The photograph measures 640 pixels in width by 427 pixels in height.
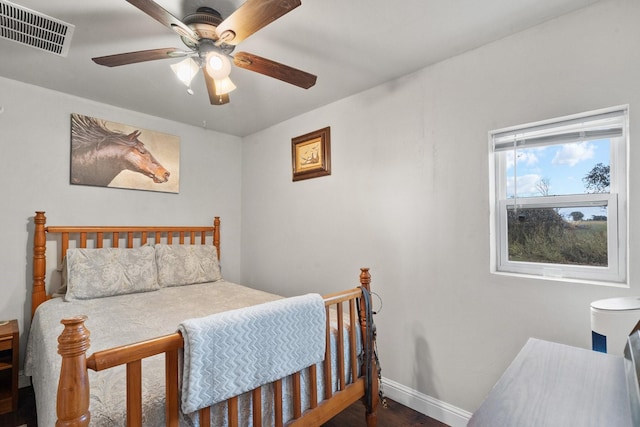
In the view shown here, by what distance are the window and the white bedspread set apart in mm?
1151

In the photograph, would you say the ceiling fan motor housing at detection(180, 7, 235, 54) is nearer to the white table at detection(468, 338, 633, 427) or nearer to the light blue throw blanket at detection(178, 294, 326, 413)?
the light blue throw blanket at detection(178, 294, 326, 413)

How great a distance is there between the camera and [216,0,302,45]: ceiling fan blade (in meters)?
1.15

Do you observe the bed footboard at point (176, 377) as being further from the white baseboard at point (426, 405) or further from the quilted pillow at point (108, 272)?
the quilted pillow at point (108, 272)

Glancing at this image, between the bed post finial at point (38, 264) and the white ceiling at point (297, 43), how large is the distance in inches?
43.0

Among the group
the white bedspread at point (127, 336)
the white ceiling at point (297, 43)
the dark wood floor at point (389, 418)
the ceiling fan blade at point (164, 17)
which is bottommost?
the dark wood floor at point (389, 418)

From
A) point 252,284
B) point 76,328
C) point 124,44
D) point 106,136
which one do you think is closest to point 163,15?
point 124,44

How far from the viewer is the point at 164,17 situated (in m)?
1.25

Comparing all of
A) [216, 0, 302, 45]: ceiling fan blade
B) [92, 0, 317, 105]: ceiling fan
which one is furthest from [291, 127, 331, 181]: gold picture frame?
[216, 0, 302, 45]: ceiling fan blade

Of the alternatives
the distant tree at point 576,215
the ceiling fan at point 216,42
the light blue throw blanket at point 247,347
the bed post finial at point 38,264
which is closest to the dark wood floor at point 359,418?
the bed post finial at point 38,264

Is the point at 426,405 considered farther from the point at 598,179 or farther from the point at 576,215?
the point at 598,179

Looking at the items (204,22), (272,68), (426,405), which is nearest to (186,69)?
(204,22)

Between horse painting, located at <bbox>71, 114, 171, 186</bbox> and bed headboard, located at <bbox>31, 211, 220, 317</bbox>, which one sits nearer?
bed headboard, located at <bbox>31, 211, 220, 317</bbox>

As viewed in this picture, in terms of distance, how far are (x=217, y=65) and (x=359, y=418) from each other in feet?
7.42

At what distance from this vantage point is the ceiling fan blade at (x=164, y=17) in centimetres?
117
